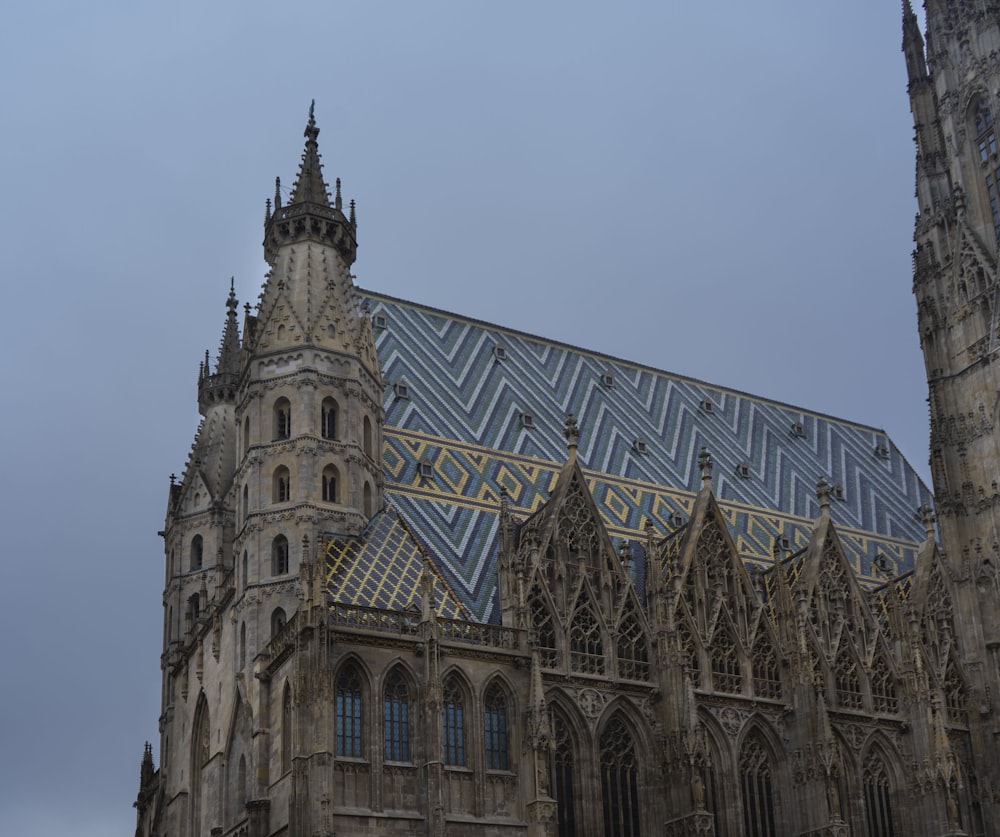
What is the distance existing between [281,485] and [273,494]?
0.45 meters

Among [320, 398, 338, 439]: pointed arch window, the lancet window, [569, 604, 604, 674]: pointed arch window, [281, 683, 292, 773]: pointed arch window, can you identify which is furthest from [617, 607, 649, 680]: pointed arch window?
the lancet window

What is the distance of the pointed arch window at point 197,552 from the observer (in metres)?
50.3

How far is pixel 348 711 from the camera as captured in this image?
3606 centimetres

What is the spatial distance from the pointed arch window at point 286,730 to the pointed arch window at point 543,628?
7.42 metres

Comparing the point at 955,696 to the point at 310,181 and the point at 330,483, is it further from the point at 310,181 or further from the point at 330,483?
the point at 310,181

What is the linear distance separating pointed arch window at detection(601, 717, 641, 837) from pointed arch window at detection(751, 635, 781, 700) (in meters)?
5.47

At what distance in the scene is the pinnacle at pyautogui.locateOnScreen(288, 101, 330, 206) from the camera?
46391mm

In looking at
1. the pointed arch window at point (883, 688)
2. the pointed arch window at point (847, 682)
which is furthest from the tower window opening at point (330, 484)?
the pointed arch window at point (883, 688)

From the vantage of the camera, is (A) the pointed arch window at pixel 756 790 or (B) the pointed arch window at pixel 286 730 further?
(A) the pointed arch window at pixel 756 790

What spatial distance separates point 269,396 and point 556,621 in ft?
37.6

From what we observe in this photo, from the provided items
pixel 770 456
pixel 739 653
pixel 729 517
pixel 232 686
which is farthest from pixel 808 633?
pixel 232 686

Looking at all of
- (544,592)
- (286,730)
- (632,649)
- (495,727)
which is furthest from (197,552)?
(632,649)

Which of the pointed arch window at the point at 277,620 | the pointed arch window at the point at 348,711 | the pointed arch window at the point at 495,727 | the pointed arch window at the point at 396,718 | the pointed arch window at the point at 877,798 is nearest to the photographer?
the pointed arch window at the point at 348,711

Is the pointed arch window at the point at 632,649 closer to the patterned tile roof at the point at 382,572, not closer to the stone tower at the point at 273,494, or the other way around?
the patterned tile roof at the point at 382,572
